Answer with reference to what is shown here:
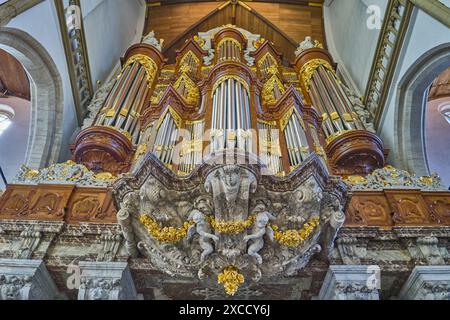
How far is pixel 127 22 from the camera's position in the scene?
39.3 feet

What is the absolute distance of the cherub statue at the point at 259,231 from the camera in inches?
179

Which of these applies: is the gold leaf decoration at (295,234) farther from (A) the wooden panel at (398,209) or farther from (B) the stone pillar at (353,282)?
(A) the wooden panel at (398,209)

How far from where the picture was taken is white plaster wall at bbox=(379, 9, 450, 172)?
22.6ft

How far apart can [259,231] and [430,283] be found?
2.07 m

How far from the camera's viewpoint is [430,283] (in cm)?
484

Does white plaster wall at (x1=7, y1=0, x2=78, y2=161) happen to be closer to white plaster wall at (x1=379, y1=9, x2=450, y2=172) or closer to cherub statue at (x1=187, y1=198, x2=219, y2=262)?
cherub statue at (x1=187, y1=198, x2=219, y2=262)

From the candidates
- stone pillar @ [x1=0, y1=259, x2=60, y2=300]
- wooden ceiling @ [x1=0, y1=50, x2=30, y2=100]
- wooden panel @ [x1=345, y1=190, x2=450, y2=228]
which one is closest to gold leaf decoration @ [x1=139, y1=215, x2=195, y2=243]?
stone pillar @ [x1=0, y1=259, x2=60, y2=300]

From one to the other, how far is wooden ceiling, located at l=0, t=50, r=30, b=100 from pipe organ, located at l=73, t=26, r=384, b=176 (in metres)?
2.11

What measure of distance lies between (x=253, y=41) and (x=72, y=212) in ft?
27.3

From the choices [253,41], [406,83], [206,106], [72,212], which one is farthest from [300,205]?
[253,41]

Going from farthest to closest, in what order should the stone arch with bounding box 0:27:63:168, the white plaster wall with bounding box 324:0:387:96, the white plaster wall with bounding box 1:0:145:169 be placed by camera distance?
the white plaster wall with bounding box 324:0:387:96 < the stone arch with bounding box 0:27:63:168 < the white plaster wall with bounding box 1:0:145:169

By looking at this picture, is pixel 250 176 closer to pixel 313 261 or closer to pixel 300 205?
pixel 300 205
